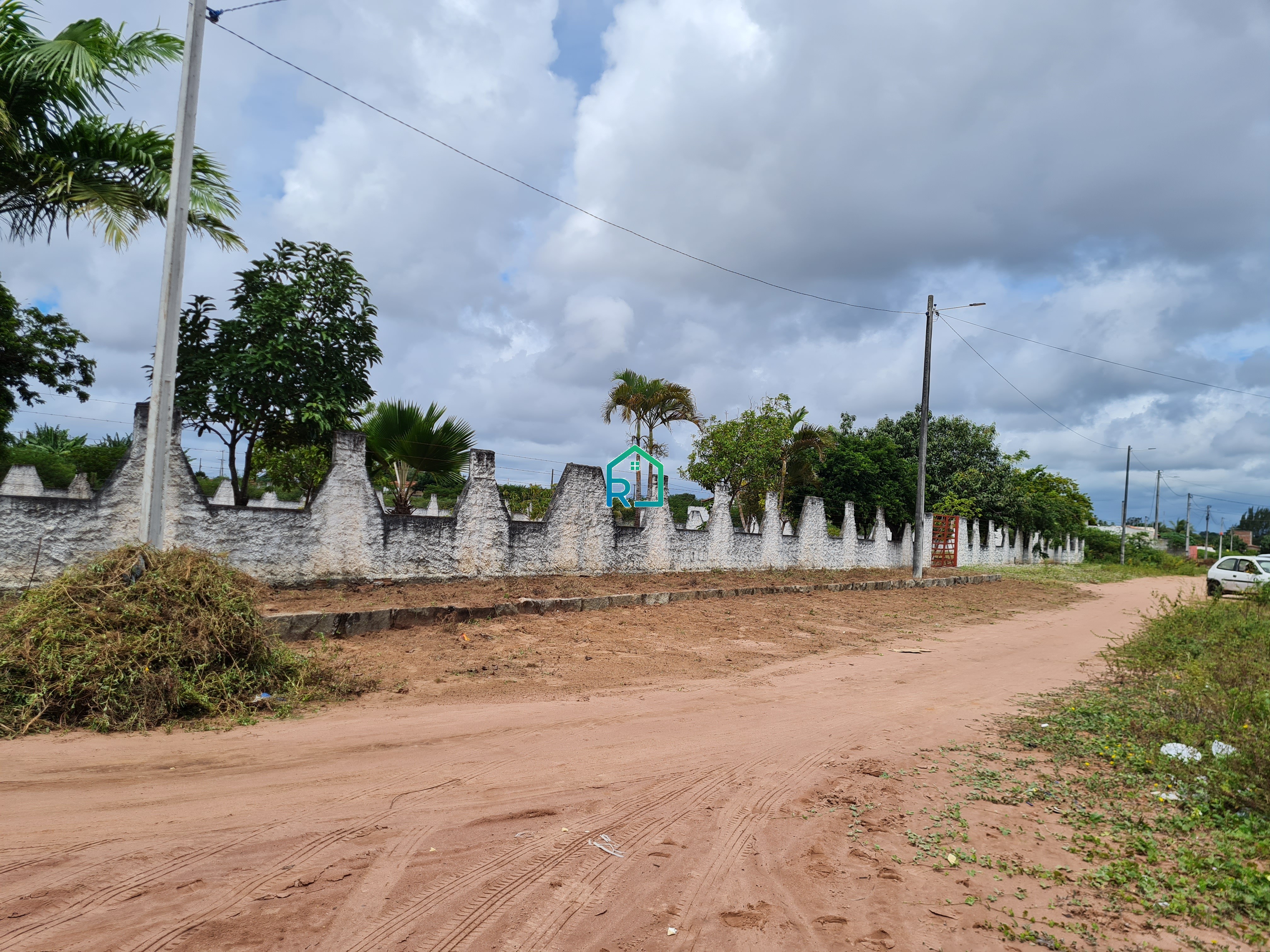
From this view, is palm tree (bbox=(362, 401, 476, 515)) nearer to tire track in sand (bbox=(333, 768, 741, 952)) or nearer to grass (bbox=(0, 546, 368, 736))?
grass (bbox=(0, 546, 368, 736))

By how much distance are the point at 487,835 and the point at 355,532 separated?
779 centimetres

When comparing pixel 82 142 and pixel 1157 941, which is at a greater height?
pixel 82 142

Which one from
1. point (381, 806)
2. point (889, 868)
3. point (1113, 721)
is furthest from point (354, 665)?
point (1113, 721)

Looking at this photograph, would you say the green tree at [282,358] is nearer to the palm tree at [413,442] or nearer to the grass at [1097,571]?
the palm tree at [413,442]

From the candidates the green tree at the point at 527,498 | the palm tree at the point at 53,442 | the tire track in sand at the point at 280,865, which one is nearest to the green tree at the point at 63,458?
the palm tree at the point at 53,442

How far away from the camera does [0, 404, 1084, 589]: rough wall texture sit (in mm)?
8219

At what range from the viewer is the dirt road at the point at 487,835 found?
280 centimetres

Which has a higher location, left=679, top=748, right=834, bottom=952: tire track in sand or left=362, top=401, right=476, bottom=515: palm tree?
left=362, top=401, right=476, bottom=515: palm tree

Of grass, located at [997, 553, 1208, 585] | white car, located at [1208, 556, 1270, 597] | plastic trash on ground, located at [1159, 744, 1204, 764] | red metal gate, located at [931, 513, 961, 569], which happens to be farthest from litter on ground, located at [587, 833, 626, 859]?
red metal gate, located at [931, 513, 961, 569]

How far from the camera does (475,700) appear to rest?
6203 millimetres

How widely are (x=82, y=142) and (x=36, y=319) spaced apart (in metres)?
15.1

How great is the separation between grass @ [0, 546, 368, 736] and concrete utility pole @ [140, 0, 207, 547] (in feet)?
3.62

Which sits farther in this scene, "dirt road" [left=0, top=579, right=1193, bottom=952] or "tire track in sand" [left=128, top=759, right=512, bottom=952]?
"dirt road" [left=0, top=579, right=1193, bottom=952]

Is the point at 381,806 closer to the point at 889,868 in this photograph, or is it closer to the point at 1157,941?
the point at 889,868
